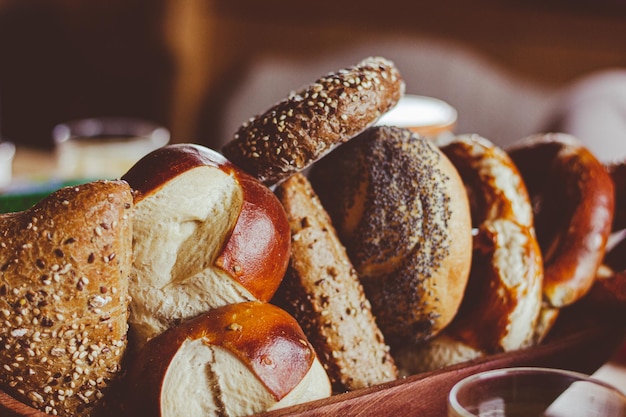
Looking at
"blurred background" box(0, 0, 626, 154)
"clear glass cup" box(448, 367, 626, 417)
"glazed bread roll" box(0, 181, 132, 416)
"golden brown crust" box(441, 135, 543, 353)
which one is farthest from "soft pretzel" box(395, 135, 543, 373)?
"blurred background" box(0, 0, 626, 154)

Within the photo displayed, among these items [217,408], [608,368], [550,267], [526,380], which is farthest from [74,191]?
[608,368]

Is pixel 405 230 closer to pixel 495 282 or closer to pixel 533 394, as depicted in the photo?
pixel 495 282

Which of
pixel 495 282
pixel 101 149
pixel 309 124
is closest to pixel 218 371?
pixel 309 124

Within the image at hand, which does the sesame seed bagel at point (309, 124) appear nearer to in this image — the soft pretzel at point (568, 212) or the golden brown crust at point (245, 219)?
the golden brown crust at point (245, 219)

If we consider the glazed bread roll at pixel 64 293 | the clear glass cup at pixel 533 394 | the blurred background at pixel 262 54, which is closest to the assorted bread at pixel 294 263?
the glazed bread roll at pixel 64 293

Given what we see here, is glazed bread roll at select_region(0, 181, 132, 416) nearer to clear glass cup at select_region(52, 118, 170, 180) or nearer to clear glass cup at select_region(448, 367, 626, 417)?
clear glass cup at select_region(448, 367, 626, 417)

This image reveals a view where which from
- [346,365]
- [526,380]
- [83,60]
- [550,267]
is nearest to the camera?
[526,380]

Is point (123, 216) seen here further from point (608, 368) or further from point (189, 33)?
point (189, 33)
